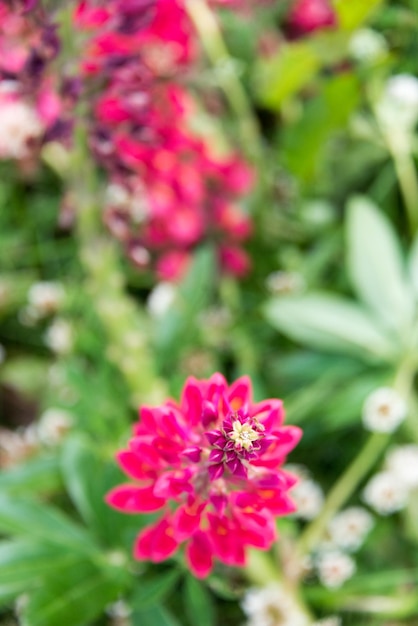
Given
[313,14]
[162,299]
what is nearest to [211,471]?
[162,299]

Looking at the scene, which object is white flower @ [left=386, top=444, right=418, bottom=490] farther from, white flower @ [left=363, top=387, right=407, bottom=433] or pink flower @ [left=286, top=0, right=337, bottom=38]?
pink flower @ [left=286, top=0, right=337, bottom=38]

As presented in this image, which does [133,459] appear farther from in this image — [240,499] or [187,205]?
[187,205]

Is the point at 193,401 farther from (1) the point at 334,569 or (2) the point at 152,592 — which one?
(1) the point at 334,569

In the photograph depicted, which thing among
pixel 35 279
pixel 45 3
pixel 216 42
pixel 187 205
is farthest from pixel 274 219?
pixel 45 3

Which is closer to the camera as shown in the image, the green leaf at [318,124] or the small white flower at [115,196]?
the small white flower at [115,196]

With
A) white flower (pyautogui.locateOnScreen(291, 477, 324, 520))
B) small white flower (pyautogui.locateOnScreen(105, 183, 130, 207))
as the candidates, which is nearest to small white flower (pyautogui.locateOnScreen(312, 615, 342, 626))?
white flower (pyautogui.locateOnScreen(291, 477, 324, 520))

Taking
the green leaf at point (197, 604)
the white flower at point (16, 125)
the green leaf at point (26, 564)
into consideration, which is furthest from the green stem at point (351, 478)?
the white flower at point (16, 125)

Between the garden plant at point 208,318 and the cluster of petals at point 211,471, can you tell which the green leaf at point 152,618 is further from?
the cluster of petals at point 211,471
